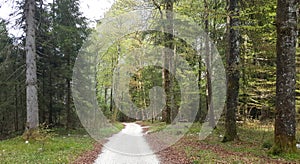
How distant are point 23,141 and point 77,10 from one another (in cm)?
1137

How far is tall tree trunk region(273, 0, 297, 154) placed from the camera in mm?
8125

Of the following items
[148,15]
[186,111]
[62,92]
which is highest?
[148,15]

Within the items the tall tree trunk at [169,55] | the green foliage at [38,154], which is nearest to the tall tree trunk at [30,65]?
the green foliage at [38,154]

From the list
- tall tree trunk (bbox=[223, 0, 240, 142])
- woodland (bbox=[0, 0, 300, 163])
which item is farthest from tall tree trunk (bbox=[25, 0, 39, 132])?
tall tree trunk (bbox=[223, 0, 240, 142])

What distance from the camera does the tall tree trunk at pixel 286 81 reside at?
812cm

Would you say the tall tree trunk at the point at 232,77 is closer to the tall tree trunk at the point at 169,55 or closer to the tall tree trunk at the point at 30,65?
the tall tree trunk at the point at 169,55

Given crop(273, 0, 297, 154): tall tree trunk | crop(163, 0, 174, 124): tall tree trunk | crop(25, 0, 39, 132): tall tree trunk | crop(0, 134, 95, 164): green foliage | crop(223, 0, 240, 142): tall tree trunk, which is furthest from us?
crop(163, 0, 174, 124): tall tree trunk

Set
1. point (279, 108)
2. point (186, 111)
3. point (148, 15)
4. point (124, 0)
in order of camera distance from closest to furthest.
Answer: point (279, 108) < point (124, 0) < point (148, 15) < point (186, 111)

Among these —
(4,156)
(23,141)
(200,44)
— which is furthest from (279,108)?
(200,44)

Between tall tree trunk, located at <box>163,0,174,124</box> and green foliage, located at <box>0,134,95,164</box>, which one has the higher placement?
tall tree trunk, located at <box>163,0,174,124</box>

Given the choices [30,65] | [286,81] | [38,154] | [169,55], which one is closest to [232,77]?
[286,81]

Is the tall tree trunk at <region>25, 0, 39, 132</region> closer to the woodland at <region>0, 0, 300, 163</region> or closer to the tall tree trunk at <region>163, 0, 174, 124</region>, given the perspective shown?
the woodland at <region>0, 0, 300, 163</region>

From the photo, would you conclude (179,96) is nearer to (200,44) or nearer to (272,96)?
(200,44)

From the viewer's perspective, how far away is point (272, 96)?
17.6 metres
